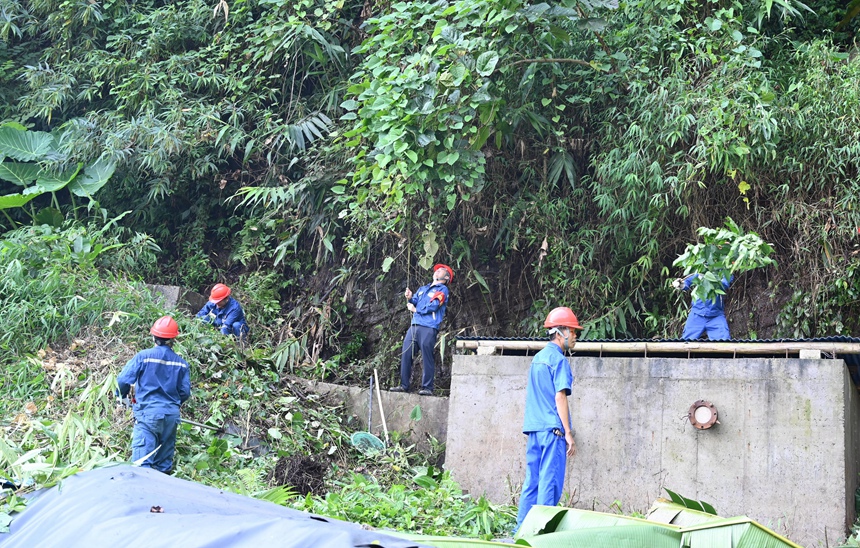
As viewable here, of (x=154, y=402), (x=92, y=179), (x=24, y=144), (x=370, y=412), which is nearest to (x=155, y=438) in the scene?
(x=154, y=402)

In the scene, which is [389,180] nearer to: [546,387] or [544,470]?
[546,387]

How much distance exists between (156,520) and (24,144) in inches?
460

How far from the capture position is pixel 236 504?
3703 millimetres

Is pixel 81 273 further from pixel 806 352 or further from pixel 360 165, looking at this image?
pixel 806 352

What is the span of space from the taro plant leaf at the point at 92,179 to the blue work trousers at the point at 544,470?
28.8ft

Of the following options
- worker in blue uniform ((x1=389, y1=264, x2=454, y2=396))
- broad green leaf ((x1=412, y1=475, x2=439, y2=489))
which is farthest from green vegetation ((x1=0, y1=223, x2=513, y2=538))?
worker in blue uniform ((x1=389, y1=264, x2=454, y2=396))

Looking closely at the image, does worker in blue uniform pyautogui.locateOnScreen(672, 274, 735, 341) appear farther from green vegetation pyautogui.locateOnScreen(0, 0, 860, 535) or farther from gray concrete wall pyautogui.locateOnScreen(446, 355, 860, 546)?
gray concrete wall pyautogui.locateOnScreen(446, 355, 860, 546)

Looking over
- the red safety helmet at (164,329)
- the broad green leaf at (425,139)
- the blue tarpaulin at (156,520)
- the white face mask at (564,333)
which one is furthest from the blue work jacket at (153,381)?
the blue tarpaulin at (156,520)

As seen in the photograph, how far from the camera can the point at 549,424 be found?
664cm

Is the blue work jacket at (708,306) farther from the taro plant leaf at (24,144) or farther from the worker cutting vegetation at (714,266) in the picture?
the taro plant leaf at (24,144)

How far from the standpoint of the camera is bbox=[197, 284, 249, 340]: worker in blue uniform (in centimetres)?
1129

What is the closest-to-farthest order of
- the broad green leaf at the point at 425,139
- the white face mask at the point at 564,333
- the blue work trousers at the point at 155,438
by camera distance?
the white face mask at the point at 564,333
the blue work trousers at the point at 155,438
the broad green leaf at the point at 425,139

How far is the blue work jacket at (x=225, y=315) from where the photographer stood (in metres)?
11.3

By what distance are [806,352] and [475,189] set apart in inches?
175
